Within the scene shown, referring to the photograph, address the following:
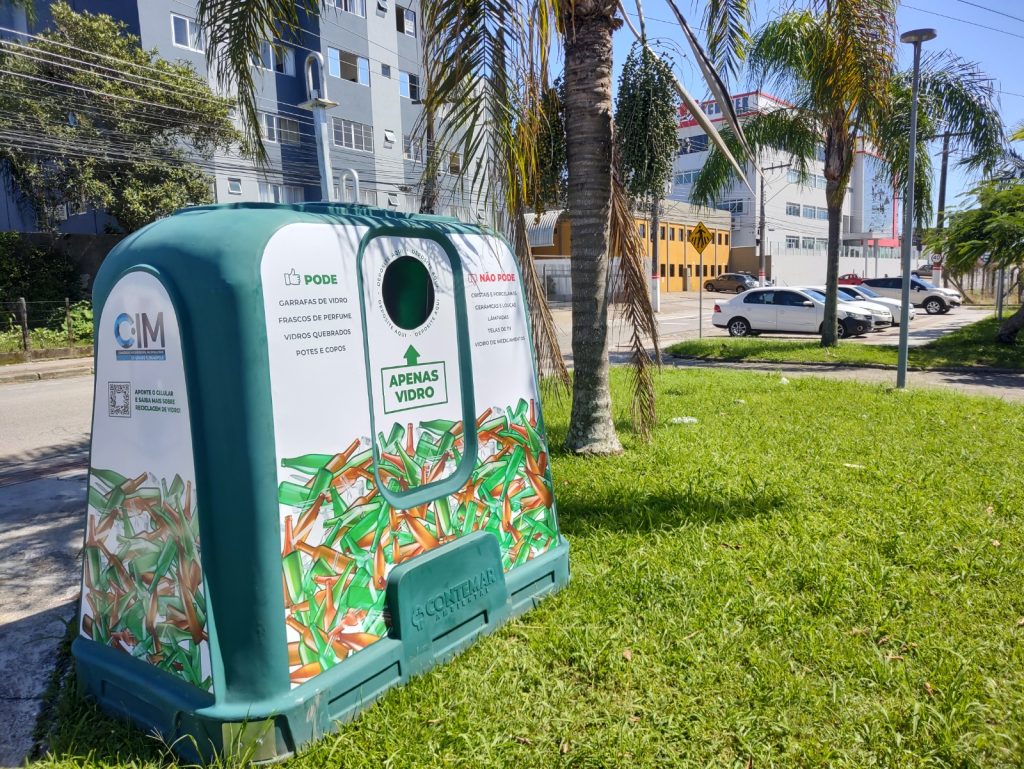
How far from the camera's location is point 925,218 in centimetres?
1441

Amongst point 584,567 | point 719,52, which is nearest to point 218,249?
point 584,567

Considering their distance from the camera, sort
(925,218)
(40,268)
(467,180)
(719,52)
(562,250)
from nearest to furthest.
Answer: (467,180), (719,52), (925,218), (40,268), (562,250)

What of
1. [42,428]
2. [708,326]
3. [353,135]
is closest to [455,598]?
[42,428]

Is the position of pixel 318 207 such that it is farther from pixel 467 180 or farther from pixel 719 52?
pixel 719 52

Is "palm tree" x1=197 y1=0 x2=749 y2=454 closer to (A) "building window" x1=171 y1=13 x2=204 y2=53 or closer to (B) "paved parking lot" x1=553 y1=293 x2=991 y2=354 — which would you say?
(B) "paved parking lot" x1=553 y1=293 x2=991 y2=354

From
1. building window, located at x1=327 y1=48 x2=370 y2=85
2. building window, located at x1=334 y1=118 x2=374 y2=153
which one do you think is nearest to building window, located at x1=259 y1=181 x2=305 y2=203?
building window, located at x1=334 y1=118 x2=374 y2=153

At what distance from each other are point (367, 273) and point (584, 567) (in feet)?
6.88

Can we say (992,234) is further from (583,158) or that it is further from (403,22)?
(403,22)

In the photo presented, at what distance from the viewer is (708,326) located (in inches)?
1023

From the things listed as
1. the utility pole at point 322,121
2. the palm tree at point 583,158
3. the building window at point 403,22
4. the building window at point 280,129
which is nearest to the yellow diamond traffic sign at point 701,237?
the utility pole at point 322,121

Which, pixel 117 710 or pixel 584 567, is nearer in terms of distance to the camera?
pixel 117 710

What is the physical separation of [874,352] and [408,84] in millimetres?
26894

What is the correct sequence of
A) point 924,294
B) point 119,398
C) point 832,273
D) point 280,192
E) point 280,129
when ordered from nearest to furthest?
point 119,398
point 832,273
point 280,129
point 924,294
point 280,192

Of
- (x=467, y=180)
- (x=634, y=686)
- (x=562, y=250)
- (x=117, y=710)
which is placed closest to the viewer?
(x=117, y=710)
